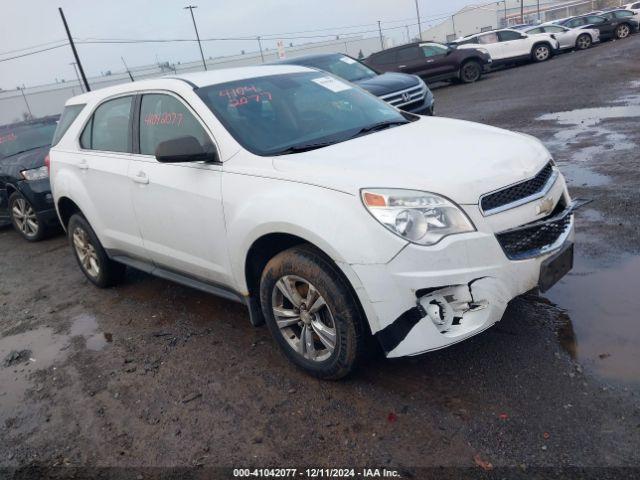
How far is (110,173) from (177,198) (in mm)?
1047

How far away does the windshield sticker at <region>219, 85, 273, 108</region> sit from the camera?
12.9 feet

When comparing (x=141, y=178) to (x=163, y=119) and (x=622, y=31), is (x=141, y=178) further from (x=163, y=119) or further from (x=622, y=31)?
(x=622, y=31)

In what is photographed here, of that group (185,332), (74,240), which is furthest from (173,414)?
(74,240)

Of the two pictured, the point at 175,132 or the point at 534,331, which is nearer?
the point at 534,331

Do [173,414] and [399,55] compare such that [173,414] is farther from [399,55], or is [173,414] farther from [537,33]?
[537,33]

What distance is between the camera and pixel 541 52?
2314 cm

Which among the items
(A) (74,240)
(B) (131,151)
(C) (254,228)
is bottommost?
A: (A) (74,240)

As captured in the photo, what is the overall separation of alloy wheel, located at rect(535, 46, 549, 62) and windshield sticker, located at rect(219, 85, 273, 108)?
22072mm

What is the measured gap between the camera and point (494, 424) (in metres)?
2.79

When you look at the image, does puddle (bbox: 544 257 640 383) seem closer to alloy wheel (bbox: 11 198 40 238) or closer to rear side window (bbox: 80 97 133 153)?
rear side window (bbox: 80 97 133 153)

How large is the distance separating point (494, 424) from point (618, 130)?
7057mm

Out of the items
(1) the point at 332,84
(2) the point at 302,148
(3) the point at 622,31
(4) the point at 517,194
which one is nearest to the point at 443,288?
(4) the point at 517,194

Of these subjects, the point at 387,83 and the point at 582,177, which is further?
the point at 387,83

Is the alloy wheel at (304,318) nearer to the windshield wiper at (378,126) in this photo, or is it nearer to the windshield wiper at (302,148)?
the windshield wiper at (302,148)
